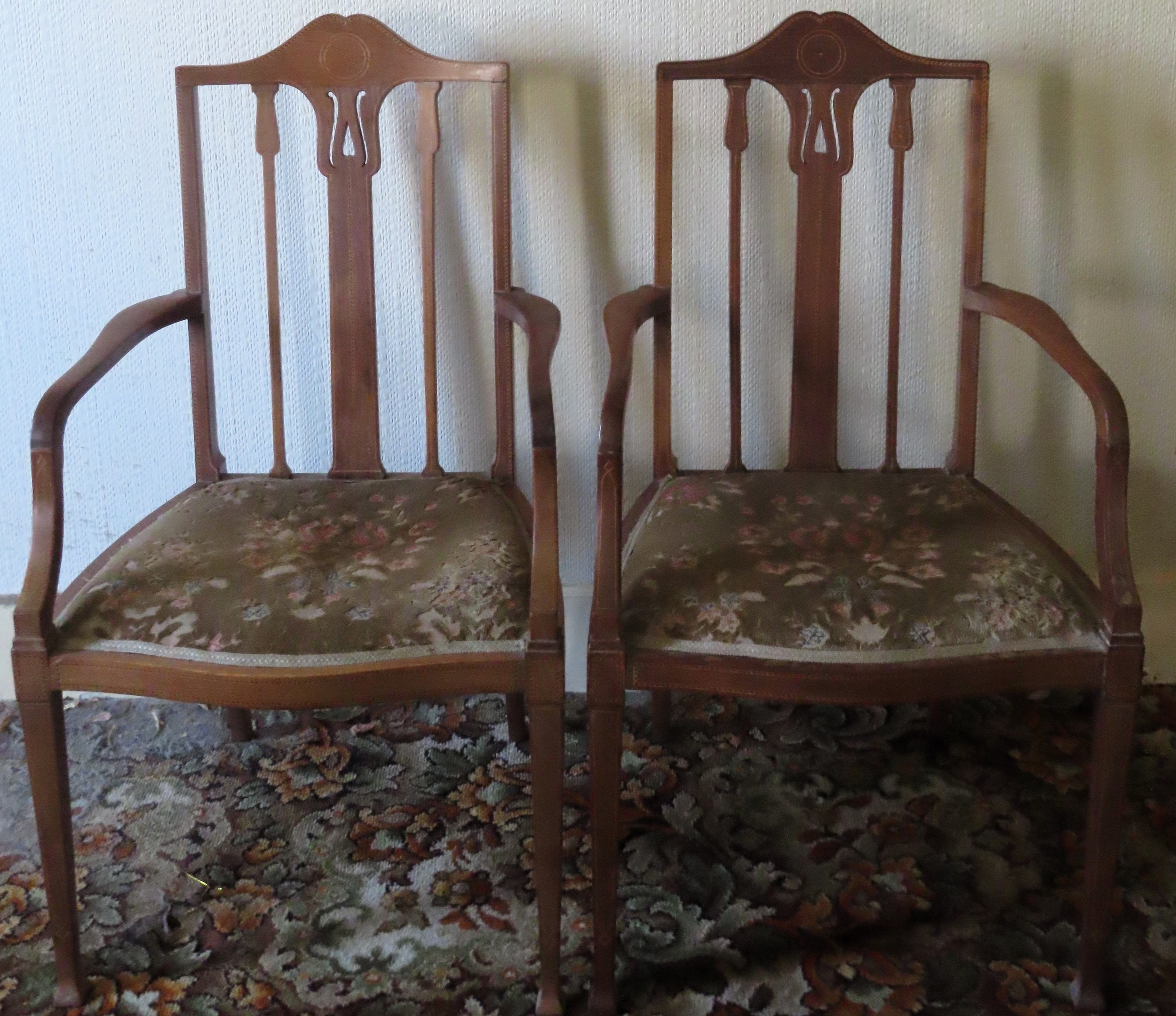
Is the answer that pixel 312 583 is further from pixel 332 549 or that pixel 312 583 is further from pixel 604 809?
pixel 604 809

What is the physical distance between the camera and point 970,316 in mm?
1452

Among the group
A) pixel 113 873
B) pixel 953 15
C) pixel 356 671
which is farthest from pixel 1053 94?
pixel 113 873

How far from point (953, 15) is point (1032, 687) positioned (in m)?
0.95

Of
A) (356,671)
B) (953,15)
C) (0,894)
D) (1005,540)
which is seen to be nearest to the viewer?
(356,671)

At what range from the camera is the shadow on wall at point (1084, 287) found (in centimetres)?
159

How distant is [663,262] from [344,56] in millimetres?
473

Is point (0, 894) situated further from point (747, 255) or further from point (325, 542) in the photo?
point (747, 255)

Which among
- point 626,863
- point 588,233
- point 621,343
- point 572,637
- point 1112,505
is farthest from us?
point 572,637

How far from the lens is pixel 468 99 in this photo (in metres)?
1.59

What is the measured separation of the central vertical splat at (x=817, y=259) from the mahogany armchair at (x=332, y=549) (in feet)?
1.19

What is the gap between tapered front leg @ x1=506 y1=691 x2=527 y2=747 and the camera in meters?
1.65

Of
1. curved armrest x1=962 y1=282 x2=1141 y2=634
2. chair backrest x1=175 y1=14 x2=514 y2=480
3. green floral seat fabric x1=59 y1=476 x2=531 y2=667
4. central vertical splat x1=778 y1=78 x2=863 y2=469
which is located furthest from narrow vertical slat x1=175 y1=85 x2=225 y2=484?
curved armrest x1=962 y1=282 x2=1141 y2=634

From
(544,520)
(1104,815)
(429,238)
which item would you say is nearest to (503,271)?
(429,238)

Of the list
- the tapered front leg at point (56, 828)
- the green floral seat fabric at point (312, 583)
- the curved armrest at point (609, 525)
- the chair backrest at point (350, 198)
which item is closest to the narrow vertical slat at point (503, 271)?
the chair backrest at point (350, 198)
